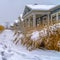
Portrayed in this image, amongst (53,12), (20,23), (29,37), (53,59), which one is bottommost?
(53,59)

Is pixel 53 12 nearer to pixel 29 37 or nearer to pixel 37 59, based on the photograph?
pixel 29 37

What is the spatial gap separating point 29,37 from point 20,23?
1.66m

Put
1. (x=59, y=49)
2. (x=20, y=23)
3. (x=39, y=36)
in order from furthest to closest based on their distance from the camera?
(x=20, y=23)
(x=39, y=36)
(x=59, y=49)

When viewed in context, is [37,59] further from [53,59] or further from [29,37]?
[29,37]

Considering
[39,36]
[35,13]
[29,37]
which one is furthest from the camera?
[35,13]

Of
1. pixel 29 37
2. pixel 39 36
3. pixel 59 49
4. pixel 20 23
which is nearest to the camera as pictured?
pixel 59 49

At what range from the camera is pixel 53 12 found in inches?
1101

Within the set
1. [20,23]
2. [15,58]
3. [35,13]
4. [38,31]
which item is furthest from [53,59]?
[35,13]

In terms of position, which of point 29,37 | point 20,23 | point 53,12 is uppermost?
point 53,12

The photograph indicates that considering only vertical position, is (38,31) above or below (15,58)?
above

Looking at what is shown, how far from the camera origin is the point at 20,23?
34.4ft

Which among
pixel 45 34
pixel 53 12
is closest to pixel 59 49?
pixel 45 34

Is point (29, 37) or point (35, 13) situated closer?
point (29, 37)

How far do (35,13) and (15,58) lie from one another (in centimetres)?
2529
